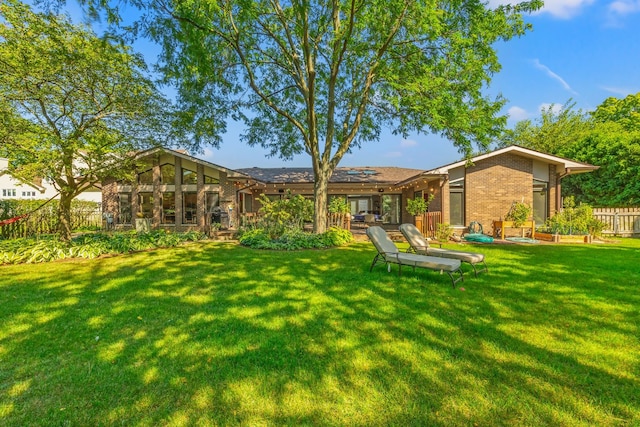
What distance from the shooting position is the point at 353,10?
846 centimetres

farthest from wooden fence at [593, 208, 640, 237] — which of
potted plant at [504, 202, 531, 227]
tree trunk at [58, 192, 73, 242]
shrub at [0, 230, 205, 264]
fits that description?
tree trunk at [58, 192, 73, 242]

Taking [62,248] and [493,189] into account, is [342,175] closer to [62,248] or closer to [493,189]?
[493,189]

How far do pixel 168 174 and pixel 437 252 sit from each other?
1534cm

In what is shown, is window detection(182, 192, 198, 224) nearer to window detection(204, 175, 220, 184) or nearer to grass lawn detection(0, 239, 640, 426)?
window detection(204, 175, 220, 184)

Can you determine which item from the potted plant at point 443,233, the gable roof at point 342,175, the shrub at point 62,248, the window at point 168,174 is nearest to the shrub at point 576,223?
the potted plant at point 443,233

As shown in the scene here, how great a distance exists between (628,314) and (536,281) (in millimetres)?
1724

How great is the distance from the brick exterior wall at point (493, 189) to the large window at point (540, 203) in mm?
735

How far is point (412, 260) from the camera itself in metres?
6.08

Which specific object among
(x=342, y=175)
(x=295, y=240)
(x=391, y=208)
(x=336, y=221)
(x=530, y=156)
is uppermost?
(x=530, y=156)

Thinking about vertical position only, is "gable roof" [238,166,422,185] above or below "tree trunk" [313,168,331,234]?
above

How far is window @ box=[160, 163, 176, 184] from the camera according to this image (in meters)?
16.4

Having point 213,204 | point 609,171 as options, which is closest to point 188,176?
point 213,204

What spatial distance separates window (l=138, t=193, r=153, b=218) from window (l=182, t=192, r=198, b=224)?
206 cm

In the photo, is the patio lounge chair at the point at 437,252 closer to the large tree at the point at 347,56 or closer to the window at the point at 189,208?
the large tree at the point at 347,56
